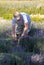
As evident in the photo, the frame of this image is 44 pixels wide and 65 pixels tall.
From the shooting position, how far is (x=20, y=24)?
34.9 feet

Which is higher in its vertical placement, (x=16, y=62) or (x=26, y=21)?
(x=26, y=21)

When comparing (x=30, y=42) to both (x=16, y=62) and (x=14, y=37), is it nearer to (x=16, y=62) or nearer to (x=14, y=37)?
(x=14, y=37)

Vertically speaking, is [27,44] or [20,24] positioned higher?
[20,24]

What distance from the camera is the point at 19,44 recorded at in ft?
32.5

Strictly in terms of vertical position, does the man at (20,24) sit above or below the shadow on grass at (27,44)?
above

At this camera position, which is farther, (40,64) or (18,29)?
(18,29)

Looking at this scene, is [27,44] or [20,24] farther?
[20,24]

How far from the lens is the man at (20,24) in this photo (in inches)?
404

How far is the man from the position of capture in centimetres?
1027

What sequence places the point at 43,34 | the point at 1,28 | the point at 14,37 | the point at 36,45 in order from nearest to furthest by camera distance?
the point at 36,45 < the point at 14,37 < the point at 43,34 < the point at 1,28

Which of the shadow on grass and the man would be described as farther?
the man

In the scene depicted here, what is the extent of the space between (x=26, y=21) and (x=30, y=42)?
0.74 m

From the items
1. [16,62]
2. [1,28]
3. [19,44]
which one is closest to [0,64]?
[16,62]

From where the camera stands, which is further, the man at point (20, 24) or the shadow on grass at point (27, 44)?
the man at point (20, 24)
